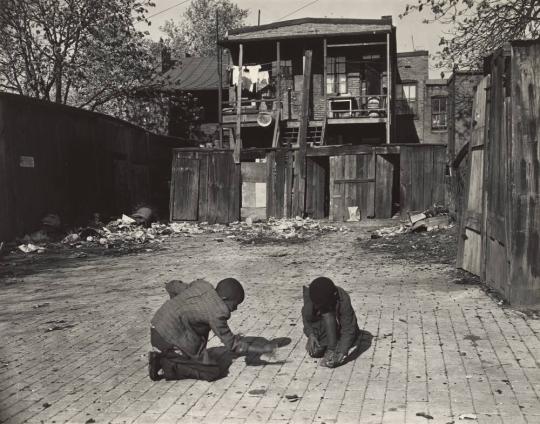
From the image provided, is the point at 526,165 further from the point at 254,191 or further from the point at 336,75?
the point at 336,75

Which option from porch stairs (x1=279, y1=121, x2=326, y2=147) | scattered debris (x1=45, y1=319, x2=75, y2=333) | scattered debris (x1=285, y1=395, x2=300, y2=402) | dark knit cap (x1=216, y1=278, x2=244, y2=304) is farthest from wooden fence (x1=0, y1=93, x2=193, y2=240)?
scattered debris (x1=285, y1=395, x2=300, y2=402)

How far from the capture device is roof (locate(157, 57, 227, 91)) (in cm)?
3412

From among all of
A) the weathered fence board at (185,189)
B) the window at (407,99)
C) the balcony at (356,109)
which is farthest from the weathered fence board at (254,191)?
the window at (407,99)

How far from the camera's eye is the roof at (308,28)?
25219mm

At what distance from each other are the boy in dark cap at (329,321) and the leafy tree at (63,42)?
22514 millimetres

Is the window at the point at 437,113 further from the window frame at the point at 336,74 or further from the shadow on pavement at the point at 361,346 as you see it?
the shadow on pavement at the point at 361,346

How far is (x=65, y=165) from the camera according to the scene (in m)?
17.5

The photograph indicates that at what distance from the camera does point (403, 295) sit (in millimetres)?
8289

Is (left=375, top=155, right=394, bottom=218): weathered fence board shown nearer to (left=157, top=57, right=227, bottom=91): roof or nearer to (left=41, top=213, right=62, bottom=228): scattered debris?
(left=41, top=213, right=62, bottom=228): scattered debris

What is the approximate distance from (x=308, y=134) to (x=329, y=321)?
69.9ft

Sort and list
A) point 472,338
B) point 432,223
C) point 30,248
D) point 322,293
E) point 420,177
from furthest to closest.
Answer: point 420,177 < point 432,223 < point 30,248 < point 472,338 < point 322,293

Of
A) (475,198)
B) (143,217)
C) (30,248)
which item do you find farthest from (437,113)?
(475,198)

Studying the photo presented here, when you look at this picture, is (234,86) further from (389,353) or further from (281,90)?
(389,353)

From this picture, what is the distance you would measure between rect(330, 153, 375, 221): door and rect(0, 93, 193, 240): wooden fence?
7.44m
